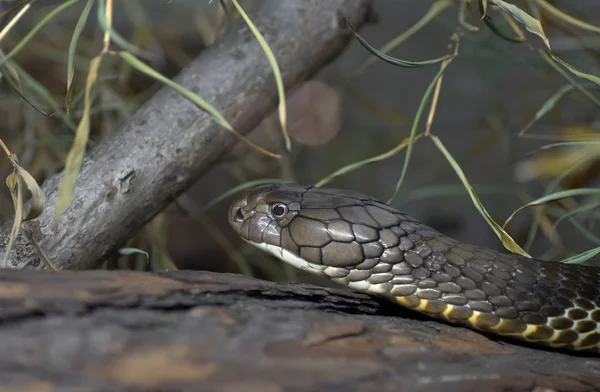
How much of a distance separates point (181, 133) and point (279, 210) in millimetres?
451

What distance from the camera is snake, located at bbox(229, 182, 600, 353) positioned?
1.84 m

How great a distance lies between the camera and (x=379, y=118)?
4062mm

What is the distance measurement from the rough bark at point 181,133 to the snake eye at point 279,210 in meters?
0.33

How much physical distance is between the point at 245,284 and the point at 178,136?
0.80 m

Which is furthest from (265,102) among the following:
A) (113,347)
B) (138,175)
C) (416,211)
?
(416,211)

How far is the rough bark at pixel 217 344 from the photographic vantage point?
3.60 ft

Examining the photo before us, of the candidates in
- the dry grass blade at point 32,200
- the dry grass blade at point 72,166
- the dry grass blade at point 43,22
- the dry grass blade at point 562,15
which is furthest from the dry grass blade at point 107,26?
the dry grass blade at point 562,15

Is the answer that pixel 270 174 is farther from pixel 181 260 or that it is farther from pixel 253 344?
pixel 253 344

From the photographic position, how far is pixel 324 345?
52.1 inches

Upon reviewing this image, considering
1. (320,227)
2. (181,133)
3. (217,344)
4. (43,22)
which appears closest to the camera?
(217,344)

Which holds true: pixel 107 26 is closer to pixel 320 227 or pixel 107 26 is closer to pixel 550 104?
pixel 320 227

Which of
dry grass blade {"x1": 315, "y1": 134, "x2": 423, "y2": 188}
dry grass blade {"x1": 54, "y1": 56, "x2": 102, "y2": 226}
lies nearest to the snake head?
dry grass blade {"x1": 315, "y1": 134, "x2": 423, "y2": 188}

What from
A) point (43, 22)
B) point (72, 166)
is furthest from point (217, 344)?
point (43, 22)

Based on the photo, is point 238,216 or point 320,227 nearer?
point 320,227
